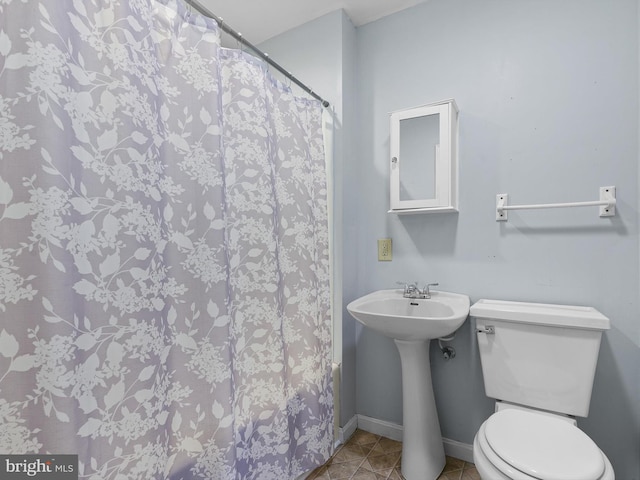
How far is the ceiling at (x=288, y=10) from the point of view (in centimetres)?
185

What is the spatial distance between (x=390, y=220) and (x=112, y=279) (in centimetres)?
148

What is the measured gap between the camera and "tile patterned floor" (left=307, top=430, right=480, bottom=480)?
1.54m

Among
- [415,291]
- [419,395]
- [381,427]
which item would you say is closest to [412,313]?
A: [415,291]

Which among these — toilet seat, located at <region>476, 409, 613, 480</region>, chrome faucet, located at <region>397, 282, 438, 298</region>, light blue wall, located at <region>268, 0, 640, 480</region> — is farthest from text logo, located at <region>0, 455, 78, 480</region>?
chrome faucet, located at <region>397, 282, 438, 298</region>

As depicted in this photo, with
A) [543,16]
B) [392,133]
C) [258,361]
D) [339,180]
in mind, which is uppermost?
[543,16]

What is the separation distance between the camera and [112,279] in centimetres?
84

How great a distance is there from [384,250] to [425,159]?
58 cm

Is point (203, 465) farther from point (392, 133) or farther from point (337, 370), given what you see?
point (392, 133)

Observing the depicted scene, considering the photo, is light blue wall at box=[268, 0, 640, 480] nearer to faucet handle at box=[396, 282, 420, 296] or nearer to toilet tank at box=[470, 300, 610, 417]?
faucet handle at box=[396, 282, 420, 296]

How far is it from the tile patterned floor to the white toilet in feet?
1.55

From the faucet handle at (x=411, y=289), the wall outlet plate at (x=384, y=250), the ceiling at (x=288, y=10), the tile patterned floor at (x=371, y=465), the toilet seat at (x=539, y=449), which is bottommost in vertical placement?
the tile patterned floor at (x=371, y=465)

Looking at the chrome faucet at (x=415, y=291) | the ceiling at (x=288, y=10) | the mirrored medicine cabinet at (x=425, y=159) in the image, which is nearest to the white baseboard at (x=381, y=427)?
the chrome faucet at (x=415, y=291)

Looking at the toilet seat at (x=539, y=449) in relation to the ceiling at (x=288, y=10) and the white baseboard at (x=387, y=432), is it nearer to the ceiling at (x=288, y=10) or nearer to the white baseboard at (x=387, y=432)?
the white baseboard at (x=387, y=432)

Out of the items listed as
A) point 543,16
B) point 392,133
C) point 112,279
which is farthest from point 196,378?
point 543,16
